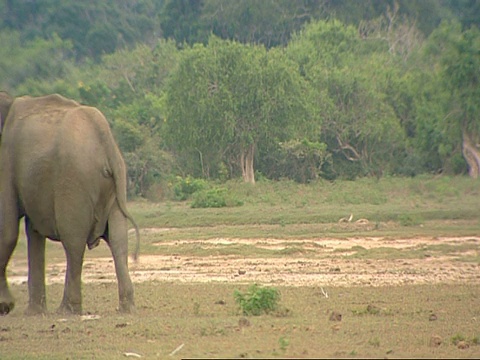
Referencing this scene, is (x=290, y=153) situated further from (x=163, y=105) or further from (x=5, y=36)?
(x=5, y=36)

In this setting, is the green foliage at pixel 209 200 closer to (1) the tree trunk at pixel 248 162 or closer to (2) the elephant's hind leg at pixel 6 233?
(1) the tree trunk at pixel 248 162

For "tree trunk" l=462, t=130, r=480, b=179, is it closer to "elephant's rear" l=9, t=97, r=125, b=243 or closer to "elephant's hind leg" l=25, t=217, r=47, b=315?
"elephant's hind leg" l=25, t=217, r=47, b=315

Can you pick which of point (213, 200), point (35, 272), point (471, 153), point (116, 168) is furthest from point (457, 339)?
point (471, 153)

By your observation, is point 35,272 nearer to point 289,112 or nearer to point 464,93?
point 289,112

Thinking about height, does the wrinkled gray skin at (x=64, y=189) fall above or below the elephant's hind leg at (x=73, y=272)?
above

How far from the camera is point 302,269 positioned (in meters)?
16.4

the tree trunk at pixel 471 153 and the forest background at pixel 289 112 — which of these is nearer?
the forest background at pixel 289 112

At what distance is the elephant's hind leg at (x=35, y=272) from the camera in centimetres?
1172

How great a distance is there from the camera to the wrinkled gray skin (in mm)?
11180

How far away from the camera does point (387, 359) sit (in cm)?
750

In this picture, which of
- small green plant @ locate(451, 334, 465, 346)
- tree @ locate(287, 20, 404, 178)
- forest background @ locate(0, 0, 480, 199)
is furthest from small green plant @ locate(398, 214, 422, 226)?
small green plant @ locate(451, 334, 465, 346)

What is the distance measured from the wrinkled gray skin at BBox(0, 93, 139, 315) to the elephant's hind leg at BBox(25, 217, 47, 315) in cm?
1

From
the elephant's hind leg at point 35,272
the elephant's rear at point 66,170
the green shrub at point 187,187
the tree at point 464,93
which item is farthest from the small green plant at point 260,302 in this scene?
the tree at point 464,93

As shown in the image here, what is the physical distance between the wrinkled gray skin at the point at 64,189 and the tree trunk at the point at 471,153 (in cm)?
2443
